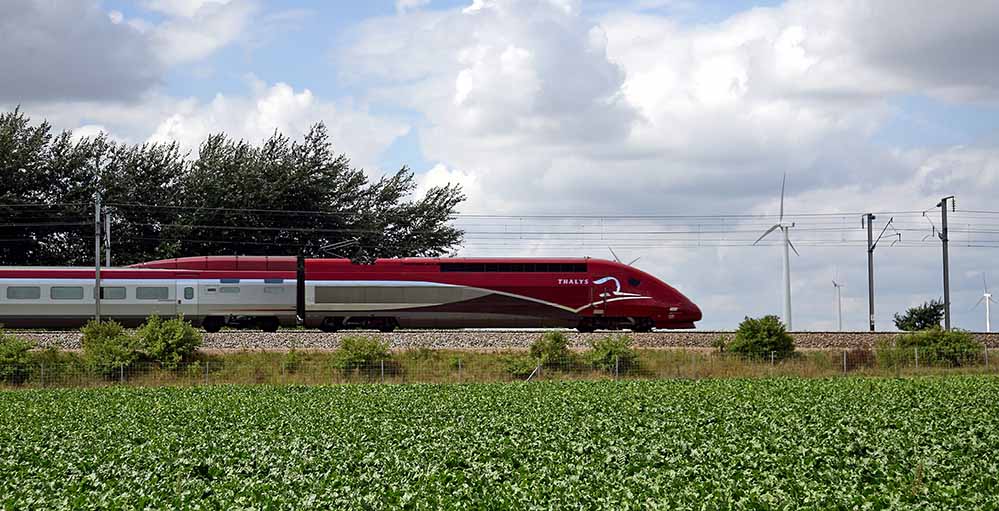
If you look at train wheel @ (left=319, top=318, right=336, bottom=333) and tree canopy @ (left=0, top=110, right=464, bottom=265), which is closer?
train wheel @ (left=319, top=318, right=336, bottom=333)

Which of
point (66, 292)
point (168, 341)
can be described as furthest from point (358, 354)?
point (66, 292)

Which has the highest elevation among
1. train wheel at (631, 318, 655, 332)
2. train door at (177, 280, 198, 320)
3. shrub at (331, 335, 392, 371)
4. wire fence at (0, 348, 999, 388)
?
train door at (177, 280, 198, 320)

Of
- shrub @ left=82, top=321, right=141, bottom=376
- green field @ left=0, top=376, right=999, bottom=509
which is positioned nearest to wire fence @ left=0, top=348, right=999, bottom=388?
shrub @ left=82, top=321, right=141, bottom=376

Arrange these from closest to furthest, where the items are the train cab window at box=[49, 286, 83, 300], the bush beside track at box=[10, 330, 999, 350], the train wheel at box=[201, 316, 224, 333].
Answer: the bush beside track at box=[10, 330, 999, 350] < the train cab window at box=[49, 286, 83, 300] < the train wheel at box=[201, 316, 224, 333]

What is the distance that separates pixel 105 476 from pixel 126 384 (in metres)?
25.2

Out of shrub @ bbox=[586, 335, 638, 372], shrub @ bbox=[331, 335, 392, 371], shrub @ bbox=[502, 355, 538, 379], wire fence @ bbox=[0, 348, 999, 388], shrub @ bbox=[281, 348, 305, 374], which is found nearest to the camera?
wire fence @ bbox=[0, 348, 999, 388]

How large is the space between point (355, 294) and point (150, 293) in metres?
9.92

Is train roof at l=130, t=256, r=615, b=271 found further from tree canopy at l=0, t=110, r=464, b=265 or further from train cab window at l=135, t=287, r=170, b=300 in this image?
tree canopy at l=0, t=110, r=464, b=265

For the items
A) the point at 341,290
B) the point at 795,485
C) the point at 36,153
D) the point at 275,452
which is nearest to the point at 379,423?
the point at 275,452

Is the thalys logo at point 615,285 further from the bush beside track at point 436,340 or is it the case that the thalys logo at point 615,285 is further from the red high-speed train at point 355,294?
the bush beside track at point 436,340

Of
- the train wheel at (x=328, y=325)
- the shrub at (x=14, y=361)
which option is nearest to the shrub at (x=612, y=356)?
the train wheel at (x=328, y=325)

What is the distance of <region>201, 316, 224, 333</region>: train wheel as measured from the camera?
57438 mm

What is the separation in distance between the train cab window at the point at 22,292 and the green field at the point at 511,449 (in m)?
17.4

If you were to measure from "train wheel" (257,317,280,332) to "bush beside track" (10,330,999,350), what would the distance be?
5.32 m
